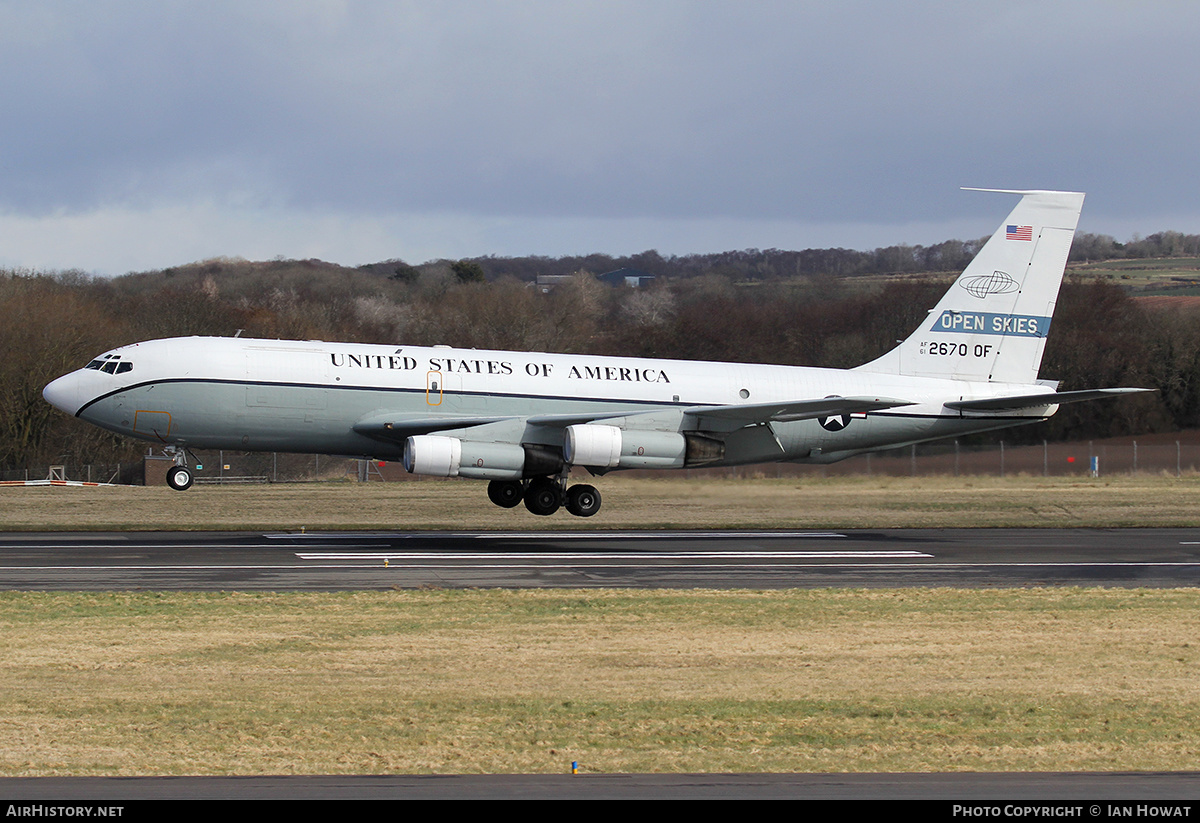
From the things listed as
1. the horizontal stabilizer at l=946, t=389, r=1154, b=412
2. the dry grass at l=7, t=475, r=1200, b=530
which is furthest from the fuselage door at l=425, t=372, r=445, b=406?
the horizontal stabilizer at l=946, t=389, r=1154, b=412

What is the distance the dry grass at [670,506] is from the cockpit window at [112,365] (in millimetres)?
4672

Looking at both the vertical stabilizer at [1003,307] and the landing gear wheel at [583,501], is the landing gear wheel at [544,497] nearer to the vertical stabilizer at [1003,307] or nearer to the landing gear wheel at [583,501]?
the landing gear wheel at [583,501]

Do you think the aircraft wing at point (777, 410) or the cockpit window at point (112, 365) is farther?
the cockpit window at point (112, 365)

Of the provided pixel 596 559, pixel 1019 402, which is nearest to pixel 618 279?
pixel 1019 402

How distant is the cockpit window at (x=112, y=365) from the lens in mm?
29031

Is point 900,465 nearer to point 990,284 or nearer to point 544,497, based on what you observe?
point 990,284

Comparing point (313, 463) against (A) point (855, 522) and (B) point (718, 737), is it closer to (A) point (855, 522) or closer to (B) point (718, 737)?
(A) point (855, 522)

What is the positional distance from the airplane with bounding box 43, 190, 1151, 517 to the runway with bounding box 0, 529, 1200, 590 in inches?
78.8

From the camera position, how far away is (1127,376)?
7331 cm

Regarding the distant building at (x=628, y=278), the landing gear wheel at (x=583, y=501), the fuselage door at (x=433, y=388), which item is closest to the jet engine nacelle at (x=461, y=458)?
the fuselage door at (x=433, y=388)

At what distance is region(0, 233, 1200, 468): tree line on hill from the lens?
6188 cm

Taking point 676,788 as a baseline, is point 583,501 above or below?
above

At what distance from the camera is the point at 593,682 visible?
12.4 meters

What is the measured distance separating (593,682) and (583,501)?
18860mm
